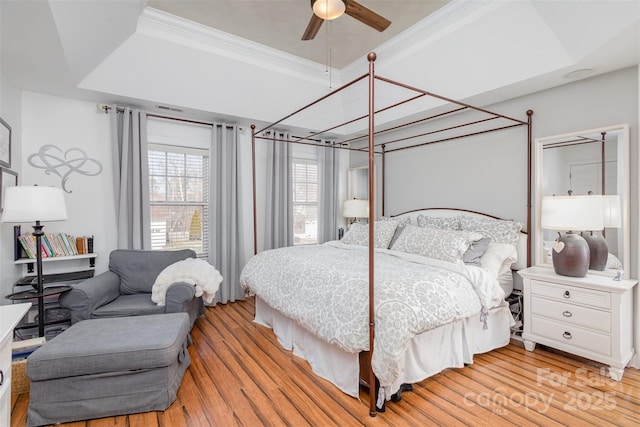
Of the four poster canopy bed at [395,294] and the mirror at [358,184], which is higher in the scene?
the mirror at [358,184]

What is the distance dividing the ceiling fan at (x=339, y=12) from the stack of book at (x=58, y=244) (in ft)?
10.1

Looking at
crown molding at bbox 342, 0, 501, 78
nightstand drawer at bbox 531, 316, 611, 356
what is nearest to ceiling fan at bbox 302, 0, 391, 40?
crown molding at bbox 342, 0, 501, 78

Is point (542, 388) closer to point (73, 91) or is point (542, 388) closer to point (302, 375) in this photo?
point (302, 375)

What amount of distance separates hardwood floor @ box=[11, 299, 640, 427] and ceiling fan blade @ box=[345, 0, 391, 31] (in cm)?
265

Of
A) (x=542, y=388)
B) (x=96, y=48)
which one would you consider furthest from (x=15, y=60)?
(x=542, y=388)

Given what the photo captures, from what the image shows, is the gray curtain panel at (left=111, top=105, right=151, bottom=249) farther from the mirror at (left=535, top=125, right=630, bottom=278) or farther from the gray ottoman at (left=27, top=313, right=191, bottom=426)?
the mirror at (left=535, top=125, right=630, bottom=278)

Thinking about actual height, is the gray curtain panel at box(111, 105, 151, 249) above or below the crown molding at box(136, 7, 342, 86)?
below

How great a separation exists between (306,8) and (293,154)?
225 cm

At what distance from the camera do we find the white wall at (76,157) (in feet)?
10.5

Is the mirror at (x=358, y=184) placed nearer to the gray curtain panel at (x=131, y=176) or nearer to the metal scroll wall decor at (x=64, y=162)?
the gray curtain panel at (x=131, y=176)

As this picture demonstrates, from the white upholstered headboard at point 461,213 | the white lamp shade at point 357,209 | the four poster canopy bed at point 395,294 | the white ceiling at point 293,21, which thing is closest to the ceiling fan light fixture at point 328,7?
the four poster canopy bed at point 395,294

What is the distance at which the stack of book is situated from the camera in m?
2.92

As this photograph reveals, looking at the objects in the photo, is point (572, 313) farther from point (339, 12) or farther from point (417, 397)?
point (339, 12)

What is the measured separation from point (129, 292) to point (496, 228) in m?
3.70
